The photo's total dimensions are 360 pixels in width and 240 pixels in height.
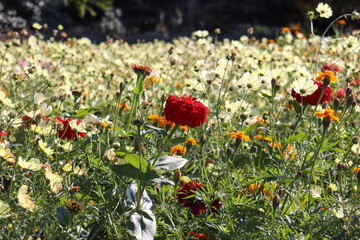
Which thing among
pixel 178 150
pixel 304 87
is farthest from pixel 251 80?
pixel 178 150

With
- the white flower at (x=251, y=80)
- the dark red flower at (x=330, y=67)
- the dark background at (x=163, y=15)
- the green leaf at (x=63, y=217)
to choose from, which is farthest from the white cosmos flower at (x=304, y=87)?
the dark background at (x=163, y=15)

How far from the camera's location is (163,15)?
10.9 metres

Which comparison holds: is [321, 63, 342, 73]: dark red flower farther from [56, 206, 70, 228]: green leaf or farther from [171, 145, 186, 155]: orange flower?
[56, 206, 70, 228]: green leaf

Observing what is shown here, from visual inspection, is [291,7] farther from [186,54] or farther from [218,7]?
[186,54]

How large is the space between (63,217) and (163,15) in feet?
34.3

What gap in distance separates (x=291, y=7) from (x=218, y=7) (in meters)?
2.10

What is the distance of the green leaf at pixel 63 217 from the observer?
3.05 ft

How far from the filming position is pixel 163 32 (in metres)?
10.4

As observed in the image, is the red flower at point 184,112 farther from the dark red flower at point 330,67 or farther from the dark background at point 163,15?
the dark background at point 163,15

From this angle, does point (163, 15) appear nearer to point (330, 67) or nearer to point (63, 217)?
point (330, 67)

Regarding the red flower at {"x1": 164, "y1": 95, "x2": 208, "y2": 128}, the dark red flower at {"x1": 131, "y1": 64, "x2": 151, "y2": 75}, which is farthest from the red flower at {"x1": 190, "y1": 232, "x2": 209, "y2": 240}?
the dark red flower at {"x1": 131, "y1": 64, "x2": 151, "y2": 75}

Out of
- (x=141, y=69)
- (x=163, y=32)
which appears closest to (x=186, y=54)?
(x=141, y=69)

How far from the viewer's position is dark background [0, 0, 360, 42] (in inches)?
348

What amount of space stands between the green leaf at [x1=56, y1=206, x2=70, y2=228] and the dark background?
790 cm
